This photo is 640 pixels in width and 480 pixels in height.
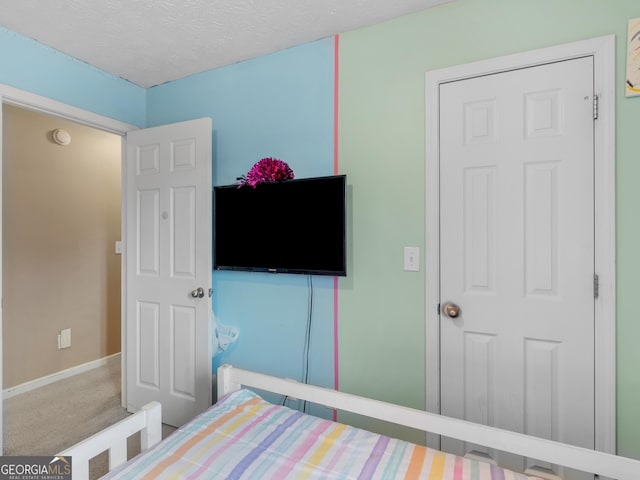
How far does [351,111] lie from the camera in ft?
6.32

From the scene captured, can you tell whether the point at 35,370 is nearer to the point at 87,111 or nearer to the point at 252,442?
the point at 87,111

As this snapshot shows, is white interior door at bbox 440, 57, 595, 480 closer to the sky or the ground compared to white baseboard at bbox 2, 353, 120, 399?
closer to the sky

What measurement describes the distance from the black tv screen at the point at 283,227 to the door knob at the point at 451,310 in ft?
1.75

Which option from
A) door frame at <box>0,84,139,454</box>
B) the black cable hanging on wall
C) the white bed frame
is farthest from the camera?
the black cable hanging on wall

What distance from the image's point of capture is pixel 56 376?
304 centimetres

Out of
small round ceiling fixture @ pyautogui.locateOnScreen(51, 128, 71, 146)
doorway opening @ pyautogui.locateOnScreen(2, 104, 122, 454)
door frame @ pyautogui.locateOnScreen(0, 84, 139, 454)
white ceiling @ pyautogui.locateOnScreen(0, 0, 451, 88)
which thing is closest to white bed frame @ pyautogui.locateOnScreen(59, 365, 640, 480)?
door frame @ pyautogui.locateOnScreen(0, 84, 139, 454)

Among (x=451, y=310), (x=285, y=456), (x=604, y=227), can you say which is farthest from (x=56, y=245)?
(x=604, y=227)

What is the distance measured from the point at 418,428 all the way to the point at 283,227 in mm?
1180

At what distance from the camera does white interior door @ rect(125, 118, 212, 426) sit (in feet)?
7.35

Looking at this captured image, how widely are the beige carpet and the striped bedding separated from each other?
3.82 feet

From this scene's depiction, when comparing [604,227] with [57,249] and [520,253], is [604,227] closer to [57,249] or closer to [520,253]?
[520,253]

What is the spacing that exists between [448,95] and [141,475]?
1.94 metres

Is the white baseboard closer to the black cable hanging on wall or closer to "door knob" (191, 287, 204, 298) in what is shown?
"door knob" (191, 287, 204, 298)

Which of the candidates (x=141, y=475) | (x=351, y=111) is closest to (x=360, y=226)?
(x=351, y=111)
